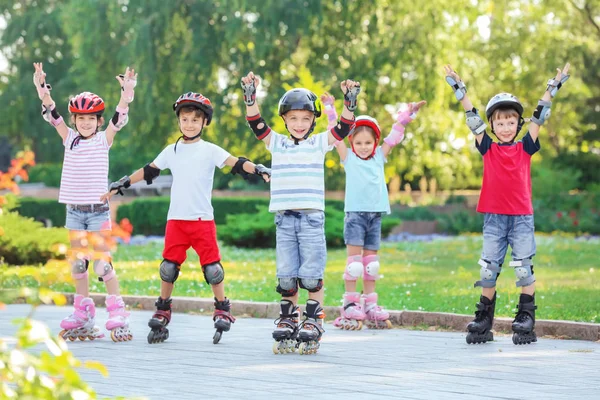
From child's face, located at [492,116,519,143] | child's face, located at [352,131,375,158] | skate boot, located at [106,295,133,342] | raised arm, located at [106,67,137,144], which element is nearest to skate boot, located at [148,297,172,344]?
skate boot, located at [106,295,133,342]

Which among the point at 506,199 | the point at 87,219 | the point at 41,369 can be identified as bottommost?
the point at 41,369

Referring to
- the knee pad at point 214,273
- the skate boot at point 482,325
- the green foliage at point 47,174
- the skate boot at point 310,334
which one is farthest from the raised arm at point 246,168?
the green foliage at point 47,174

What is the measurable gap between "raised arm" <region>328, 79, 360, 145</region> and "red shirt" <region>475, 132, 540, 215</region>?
1.21 m

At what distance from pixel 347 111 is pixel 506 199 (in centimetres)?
149

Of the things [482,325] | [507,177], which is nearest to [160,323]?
[482,325]

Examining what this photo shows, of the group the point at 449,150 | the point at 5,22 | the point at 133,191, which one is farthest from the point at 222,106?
the point at 5,22

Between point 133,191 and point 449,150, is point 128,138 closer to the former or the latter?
point 133,191

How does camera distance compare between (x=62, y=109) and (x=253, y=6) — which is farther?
(x=62, y=109)

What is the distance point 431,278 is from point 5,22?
1637 inches

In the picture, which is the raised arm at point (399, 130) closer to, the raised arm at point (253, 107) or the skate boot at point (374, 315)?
the skate boot at point (374, 315)

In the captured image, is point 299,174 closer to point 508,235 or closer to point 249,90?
point 249,90

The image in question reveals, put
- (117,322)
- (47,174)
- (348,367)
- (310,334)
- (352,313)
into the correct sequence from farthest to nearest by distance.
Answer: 1. (47,174)
2. (352,313)
3. (117,322)
4. (310,334)
5. (348,367)

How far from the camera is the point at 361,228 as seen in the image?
390 inches

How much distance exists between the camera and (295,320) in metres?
8.35
